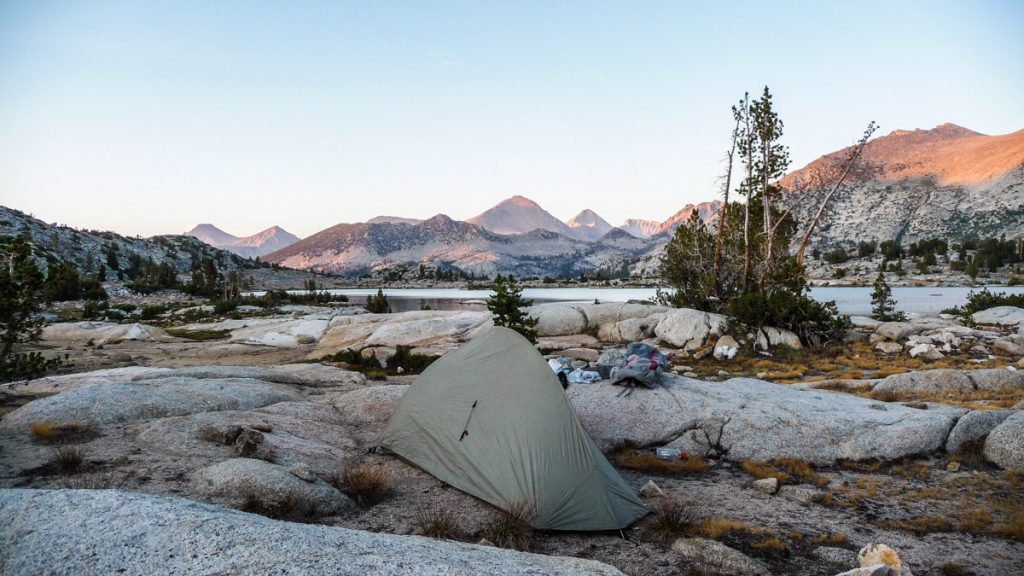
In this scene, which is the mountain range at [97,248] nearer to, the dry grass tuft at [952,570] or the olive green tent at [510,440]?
the olive green tent at [510,440]

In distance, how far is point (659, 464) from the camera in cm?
1218

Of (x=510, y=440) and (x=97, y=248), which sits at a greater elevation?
(x=97, y=248)

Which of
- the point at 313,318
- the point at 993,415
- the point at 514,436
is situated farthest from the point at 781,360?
the point at 313,318

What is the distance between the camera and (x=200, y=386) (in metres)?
14.8

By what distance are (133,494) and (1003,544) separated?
12.5 m

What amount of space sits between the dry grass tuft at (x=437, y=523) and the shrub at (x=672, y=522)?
3418 millimetres

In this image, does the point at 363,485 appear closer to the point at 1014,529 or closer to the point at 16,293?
the point at 1014,529

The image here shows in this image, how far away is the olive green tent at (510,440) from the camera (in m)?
8.94

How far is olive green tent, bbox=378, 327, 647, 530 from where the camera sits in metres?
8.94

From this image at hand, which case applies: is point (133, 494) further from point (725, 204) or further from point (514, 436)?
point (725, 204)

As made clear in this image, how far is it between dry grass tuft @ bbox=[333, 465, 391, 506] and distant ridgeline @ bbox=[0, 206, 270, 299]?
227 feet

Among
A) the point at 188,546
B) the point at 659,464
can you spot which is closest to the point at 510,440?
the point at 659,464

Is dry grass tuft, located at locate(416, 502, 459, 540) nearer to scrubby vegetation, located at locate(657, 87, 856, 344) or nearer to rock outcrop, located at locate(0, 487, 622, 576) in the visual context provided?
rock outcrop, located at locate(0, 487, 622, 576)

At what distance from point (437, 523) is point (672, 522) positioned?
4.00 m
